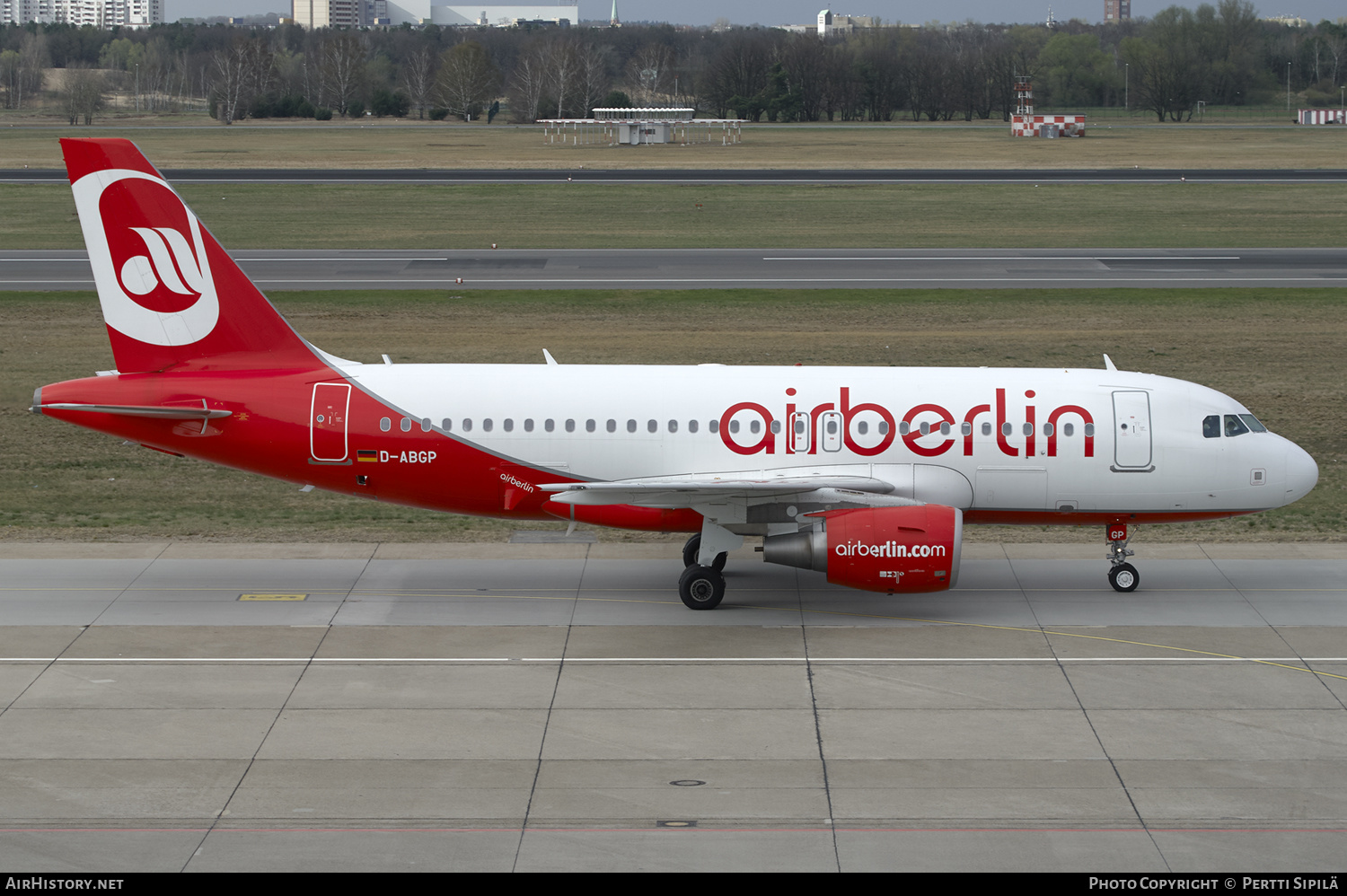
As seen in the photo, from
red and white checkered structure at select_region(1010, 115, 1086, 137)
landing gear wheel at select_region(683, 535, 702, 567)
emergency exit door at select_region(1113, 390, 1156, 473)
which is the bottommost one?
landing gear wheel at select_region(683, 535, 702, 567)

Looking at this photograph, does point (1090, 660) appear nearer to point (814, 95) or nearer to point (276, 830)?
point (276, 830)

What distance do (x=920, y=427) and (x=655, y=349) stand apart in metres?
21.9

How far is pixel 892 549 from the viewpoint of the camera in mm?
21500

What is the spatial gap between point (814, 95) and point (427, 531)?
147801 mm

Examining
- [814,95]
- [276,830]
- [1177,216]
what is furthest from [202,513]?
[814,95]

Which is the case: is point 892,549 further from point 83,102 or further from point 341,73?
point 341,73

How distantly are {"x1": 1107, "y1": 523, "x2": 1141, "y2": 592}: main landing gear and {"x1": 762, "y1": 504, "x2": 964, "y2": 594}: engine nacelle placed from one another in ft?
12.9

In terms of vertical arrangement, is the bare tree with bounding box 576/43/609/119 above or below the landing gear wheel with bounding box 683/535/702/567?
above

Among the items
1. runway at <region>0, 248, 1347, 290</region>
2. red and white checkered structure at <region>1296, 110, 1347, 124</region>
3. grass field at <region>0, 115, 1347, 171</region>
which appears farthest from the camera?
red and white checkered structure at <region>1296, 110, 1347, 124</region>

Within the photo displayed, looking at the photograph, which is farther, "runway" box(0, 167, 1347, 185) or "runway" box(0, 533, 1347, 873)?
"runway" box(0, 167, 1347, 185)

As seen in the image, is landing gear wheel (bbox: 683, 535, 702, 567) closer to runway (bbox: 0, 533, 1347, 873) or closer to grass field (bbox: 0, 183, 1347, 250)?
runway (bbox: 0, 533, 1347, 873)

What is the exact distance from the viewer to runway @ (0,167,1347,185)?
91688 millimetres
